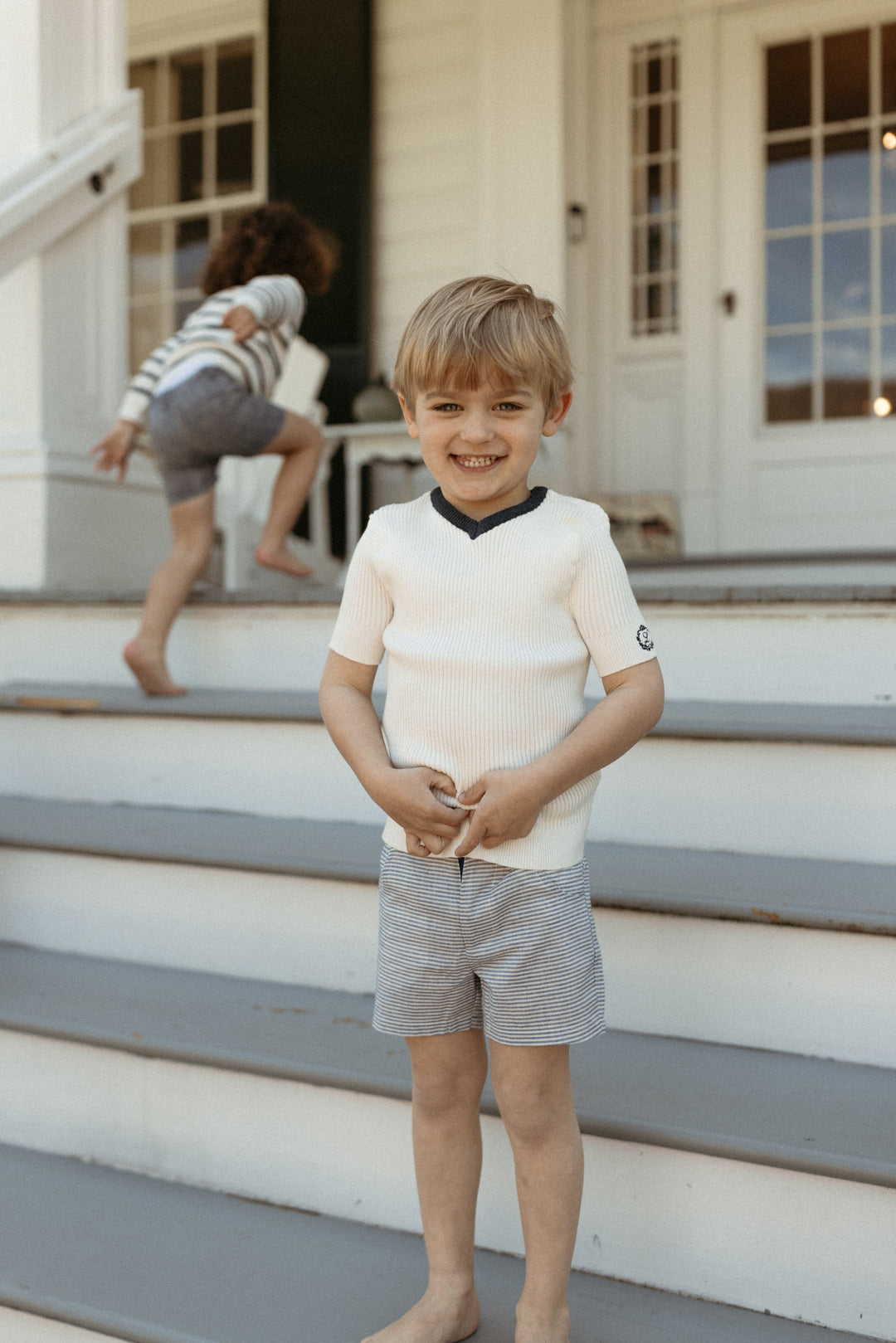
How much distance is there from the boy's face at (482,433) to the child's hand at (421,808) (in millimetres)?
277

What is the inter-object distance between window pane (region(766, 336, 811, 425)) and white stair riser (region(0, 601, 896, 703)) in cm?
269

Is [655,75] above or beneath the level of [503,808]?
above

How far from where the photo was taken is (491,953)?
1.11 metres

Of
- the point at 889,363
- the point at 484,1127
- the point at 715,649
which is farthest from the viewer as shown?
the point at 889,363

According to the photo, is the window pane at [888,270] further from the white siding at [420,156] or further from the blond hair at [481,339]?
the blond hair at [481,339]

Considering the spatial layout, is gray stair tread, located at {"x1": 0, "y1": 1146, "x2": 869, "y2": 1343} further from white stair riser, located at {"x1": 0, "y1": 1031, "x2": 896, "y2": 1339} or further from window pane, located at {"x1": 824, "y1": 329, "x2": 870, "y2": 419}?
window pane, located at {"x1": 824, "y1": 329, "x2": 870, "y2": 419}

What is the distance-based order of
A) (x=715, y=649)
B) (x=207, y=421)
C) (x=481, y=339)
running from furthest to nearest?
(x=207, y=421) → (x=715, y=649) → (x=481, y=339)

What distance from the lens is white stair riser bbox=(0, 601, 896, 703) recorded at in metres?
1.90

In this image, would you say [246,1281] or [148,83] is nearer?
[246,1281]

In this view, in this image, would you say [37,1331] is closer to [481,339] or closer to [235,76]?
[481,339]

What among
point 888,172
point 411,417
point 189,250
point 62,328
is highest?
point 189,250

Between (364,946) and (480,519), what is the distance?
801mm

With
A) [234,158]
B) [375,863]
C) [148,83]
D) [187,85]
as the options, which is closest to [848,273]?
[234,158]

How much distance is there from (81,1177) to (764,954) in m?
0.96
